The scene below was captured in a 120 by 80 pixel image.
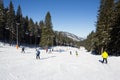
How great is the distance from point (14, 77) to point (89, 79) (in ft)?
19.1

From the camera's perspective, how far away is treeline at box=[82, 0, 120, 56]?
3519 centimetres

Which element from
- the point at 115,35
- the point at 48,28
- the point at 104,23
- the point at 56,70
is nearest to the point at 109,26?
the point at 104,23

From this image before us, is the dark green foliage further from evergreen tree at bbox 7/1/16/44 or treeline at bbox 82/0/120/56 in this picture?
treeline at bbox 82/0/120/56

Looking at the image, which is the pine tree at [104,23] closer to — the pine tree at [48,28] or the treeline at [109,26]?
the treeline at [109,26]

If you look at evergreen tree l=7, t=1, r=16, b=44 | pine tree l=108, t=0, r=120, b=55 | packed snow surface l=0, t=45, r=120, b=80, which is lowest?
packed snow surface l=0, t=45, r=120, b=80

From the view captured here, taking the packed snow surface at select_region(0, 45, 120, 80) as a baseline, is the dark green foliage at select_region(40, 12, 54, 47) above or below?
above

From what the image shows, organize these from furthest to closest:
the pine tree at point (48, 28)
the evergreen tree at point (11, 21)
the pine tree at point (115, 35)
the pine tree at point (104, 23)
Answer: the pine tree at point (48, 28) < the evergreen tree at point (11, 21) < the pine tree at point (104, 23) < the pine tree at point (115, 35)

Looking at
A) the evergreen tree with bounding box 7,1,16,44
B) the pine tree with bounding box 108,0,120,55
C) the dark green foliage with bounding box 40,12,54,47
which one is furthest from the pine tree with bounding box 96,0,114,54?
the evergreen tree with bounding box 7,1,16,44

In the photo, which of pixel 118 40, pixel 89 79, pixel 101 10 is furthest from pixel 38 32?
pixel 89 79

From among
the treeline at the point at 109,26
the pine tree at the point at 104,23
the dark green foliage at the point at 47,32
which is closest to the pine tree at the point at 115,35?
the treeline at the point at 109,26

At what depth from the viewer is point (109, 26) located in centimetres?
3947

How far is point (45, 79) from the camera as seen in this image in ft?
41.1

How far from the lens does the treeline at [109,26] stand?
3519 centimetres

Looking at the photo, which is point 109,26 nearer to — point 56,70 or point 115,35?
point 115,35
